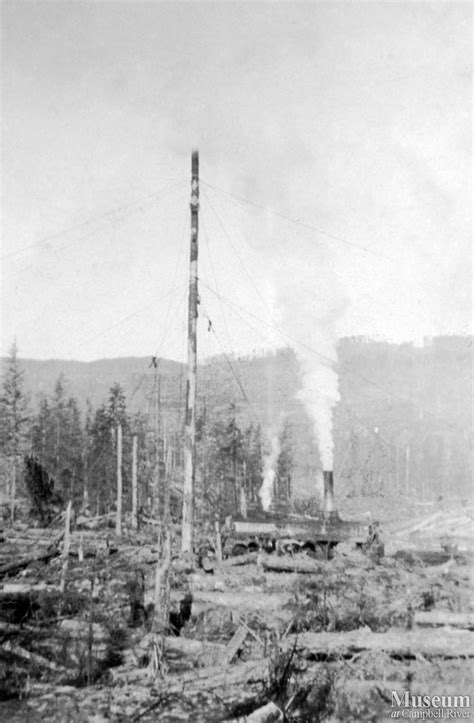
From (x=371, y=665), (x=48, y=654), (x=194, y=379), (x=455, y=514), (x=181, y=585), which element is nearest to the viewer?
(x=371, y=665)

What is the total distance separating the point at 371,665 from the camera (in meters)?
8.40


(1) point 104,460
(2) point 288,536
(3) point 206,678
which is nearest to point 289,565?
(2) point 288,536

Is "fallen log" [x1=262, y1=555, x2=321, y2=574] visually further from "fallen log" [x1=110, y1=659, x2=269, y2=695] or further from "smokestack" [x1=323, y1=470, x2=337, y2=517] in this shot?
"smokestack" [x1=323, y1=470, x2=337, y2=517]

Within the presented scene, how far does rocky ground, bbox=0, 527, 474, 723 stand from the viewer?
710 centimetres

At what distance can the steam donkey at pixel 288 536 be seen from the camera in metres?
19.7

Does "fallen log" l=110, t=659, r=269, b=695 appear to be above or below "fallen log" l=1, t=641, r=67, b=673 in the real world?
above

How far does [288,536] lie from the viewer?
20.2m

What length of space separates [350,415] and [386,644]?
121 meters

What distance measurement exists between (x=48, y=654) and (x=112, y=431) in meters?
34.4

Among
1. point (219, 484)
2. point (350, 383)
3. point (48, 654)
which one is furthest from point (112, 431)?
point (350, 383)

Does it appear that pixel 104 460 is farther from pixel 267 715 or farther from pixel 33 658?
pixel 267 715

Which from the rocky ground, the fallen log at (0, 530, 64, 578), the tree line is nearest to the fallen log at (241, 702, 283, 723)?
the rocky ground

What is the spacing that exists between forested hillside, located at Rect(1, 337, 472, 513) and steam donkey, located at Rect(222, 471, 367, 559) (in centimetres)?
1052

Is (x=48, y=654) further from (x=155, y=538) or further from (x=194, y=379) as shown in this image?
(x=155, y=538)
